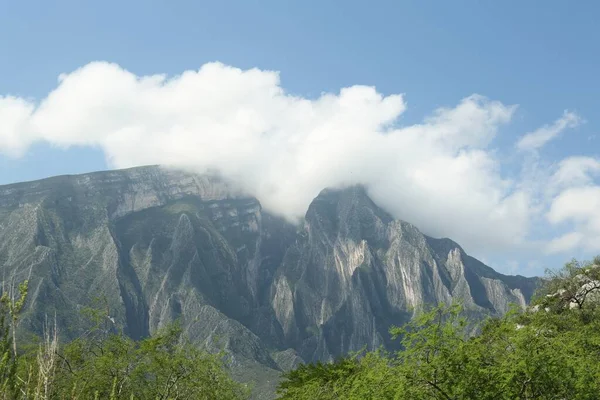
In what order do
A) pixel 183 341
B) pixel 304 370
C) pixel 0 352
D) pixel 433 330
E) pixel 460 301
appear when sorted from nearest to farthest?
pixel 0 352 → pixel 433 330 → pixel 460 301 → pixel 183 341 → pixel 304 370

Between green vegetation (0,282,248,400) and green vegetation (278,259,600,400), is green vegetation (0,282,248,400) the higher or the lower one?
the lower one

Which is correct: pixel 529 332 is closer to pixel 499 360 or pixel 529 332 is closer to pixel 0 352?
pixel 499 360

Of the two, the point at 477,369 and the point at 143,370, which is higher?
the point at 477,369

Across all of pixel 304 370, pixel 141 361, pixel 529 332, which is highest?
pixel 529 332

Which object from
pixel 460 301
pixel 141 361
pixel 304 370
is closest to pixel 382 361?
pixel 460 301

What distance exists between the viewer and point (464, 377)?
78.7 ft

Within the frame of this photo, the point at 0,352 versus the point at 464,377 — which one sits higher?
the point at 0,352

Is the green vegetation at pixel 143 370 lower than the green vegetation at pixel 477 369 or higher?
lower

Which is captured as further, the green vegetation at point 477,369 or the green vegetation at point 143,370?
the green vegetation at point 143,370

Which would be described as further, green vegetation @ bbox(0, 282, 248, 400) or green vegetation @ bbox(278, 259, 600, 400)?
green vegetation @ bbox(0, 282, 248, 400)

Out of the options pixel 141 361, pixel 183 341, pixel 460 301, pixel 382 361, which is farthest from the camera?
pixel 183 341

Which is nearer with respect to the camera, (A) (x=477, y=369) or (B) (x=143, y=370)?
(A) (x=477, y=369)

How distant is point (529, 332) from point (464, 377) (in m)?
4.91

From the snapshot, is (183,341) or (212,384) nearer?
(212,384)
